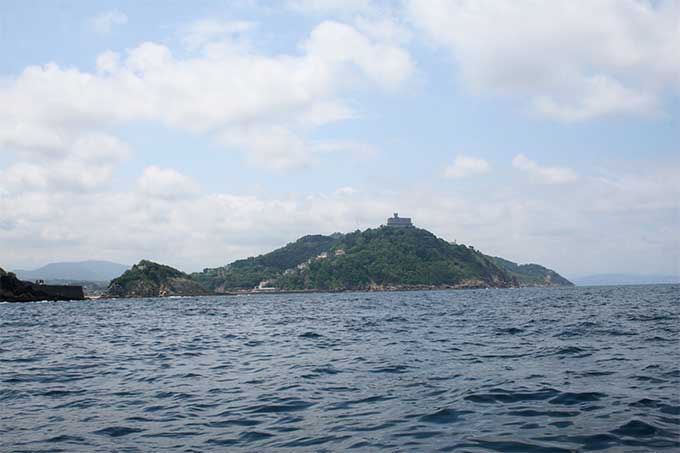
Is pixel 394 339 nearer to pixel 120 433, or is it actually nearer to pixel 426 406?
Answer: pixel 426 406

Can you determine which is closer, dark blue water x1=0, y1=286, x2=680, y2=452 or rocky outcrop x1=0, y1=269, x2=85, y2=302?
dark blue water x1=0, y1=286, x2=680, y2=452

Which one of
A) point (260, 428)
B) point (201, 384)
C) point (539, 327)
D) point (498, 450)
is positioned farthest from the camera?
point (539, 327)

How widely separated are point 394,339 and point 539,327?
1197 centimetres

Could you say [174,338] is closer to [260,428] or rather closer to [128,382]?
[128,382]

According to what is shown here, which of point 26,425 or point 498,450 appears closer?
point 498,450

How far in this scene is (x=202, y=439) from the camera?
1203 centimetres

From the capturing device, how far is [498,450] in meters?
10.6

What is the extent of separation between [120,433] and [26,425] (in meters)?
2.92

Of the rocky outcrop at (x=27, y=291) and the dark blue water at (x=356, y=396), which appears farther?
the rocky outcrop at (x=27, y=291)

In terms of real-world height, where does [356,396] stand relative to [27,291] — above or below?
below

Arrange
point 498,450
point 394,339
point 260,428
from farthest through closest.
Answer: point 394,339
point 260,428
point 498,450

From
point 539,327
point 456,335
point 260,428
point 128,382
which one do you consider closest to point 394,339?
point 456,335

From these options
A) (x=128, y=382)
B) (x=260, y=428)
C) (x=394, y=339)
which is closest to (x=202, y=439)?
(x=260, y=428)

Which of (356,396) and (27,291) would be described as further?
(27,291)
